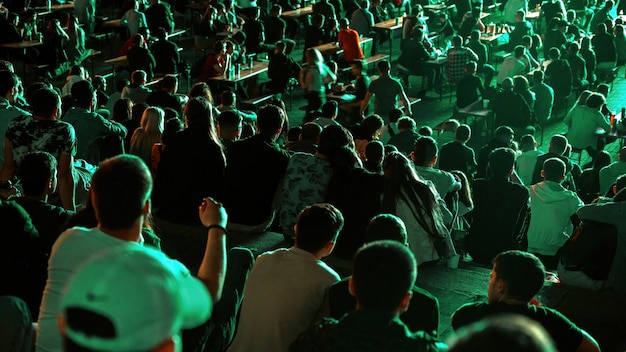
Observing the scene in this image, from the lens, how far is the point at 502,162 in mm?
6473

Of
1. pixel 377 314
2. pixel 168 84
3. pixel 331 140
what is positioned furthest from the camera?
pixel 168 84

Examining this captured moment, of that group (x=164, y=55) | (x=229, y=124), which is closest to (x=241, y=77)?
(x=164, y=55)

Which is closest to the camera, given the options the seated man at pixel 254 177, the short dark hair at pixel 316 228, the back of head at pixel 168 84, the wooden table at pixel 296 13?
the short dark hair at pixel 316 228

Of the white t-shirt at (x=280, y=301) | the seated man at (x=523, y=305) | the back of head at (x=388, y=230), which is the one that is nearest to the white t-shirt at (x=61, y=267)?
the white t-shirt at (x=280, y=301)

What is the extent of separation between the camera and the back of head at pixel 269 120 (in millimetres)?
5961

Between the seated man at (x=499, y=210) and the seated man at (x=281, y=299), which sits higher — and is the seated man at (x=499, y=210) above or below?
below

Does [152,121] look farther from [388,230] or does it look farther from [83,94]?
[388,230]

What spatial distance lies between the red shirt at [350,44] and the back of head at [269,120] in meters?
8.49

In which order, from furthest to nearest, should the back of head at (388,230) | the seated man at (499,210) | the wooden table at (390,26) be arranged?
the wooden table at (390,26)
the seated man at (499,210)
the back of head at (388,230)

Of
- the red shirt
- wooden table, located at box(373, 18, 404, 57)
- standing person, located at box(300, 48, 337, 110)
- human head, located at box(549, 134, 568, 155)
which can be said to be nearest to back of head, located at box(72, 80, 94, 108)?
human head, located at box(549, 134, 568, 155)

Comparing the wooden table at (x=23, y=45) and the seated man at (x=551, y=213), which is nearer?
the seated man at (x=551, y=213)

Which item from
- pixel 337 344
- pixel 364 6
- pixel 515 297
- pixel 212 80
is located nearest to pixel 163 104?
pixel 212 80

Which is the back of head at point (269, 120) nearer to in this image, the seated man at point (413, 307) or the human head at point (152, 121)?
the human head at point (152, 121)

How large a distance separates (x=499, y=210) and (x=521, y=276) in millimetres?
2986
